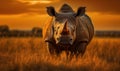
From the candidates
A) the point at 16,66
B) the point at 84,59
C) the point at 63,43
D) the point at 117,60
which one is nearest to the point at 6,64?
the point at 16,66

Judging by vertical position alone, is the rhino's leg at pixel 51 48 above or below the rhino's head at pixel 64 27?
below

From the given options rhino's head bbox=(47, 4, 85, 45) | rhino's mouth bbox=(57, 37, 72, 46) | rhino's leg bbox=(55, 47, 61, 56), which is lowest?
rhino's leg bbox=(55, 47, 61, 56)

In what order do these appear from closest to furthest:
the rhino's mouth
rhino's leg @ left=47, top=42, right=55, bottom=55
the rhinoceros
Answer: the rhino's mouth → the rhinoceros → rhino's leg @ left=47, top=42, right=55, bottom=55

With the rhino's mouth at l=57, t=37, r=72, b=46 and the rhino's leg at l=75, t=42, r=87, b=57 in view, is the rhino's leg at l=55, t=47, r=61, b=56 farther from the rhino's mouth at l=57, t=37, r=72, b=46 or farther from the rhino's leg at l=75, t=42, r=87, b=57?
the rhino's mouth at l=57, t=37, r=72, b=46

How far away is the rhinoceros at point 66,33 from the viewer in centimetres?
916

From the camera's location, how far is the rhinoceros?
9164 millimetres

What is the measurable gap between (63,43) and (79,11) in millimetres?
1443

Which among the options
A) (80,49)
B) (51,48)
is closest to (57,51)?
(51,48)

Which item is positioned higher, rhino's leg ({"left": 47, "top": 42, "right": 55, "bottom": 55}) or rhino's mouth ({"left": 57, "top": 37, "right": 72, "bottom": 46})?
rhino's mouth ({"left": 57, "top": 37, "right": 72, "bottom": 46})

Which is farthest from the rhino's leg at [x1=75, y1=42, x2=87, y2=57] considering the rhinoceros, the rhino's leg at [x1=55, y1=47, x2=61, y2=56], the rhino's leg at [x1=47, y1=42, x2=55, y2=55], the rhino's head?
the rhino's head

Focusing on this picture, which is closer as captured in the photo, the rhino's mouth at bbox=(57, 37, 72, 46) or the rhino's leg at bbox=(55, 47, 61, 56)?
the rhino's mouth at bbox=(57, 37, 72, 46)

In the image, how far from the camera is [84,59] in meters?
10.3

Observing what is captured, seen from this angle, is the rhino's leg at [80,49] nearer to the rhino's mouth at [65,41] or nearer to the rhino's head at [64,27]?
the rhino's head at [64,27]

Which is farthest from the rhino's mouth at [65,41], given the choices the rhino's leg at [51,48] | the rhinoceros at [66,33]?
the rhino's leg at [51,48]
